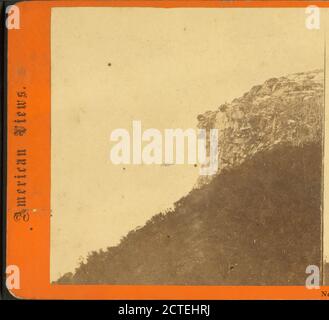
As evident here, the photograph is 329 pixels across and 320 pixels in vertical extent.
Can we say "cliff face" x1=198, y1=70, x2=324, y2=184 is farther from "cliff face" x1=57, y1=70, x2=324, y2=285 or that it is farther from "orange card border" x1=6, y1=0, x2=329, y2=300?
"orange card border" x1=6, y1=0, x2=329, y2=300

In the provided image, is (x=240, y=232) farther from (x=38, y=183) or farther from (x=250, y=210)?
(x=38, y=183)

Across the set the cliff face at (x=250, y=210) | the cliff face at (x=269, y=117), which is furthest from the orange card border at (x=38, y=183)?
the cliff face at (x=269, y=117)

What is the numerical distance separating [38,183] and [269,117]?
85 centimetres

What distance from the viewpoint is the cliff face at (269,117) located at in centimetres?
141

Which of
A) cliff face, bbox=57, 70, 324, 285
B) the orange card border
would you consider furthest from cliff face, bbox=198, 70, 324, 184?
the orange card border

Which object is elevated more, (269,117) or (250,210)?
(269,117)

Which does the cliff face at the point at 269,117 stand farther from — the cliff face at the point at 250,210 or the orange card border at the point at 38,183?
the orange card border at the point at 38,183

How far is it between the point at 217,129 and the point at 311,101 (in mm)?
339

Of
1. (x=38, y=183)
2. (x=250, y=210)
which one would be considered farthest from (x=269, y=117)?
(x=38, y=183)

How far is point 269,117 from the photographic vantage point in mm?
1414

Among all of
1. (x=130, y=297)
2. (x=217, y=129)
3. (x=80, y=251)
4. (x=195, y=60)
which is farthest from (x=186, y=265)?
(x=195, y=60)

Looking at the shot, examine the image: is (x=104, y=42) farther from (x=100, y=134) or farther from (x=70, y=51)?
(x=100, y=134)

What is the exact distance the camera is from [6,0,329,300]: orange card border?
1424 mm

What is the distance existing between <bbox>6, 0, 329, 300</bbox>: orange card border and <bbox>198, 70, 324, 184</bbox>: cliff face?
358 mm
